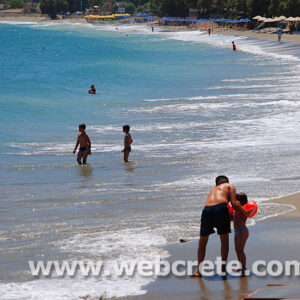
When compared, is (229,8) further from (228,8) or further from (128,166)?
(128,166)

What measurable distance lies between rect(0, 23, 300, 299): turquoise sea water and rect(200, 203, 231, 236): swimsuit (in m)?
0.99

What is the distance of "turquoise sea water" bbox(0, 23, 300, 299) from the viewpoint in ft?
27.3

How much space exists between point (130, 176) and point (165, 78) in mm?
28933

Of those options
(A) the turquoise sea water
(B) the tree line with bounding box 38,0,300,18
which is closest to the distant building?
(B) the tree line with bounding box 38,0,300,18

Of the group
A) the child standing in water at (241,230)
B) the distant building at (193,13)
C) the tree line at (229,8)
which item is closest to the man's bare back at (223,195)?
the child standing in water at (241,230)

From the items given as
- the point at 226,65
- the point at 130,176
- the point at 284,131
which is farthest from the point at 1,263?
the point at 226,65

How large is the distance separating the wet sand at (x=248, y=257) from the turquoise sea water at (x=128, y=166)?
0.26 m

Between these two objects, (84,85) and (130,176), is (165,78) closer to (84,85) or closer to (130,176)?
(84,85)

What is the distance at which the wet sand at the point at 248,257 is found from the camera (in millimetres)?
6629

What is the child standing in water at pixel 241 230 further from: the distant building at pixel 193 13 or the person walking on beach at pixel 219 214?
the distant building at pixel 193 13

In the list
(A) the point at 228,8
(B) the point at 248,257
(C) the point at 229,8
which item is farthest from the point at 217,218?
(C) the point at 229,8

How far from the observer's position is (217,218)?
7027 mm

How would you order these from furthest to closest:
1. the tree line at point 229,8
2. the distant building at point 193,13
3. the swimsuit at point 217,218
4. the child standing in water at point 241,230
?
1. the distant building at point 193,13
2. the tree line at point 229,8
3. the child standing in water at point 241,230
4. the swimsuit at point 217,218

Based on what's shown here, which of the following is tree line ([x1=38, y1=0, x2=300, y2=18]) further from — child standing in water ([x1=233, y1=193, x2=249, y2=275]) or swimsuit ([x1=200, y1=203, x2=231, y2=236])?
swimsuit ([x1=200, y1=203, x2=231, y2=236])
